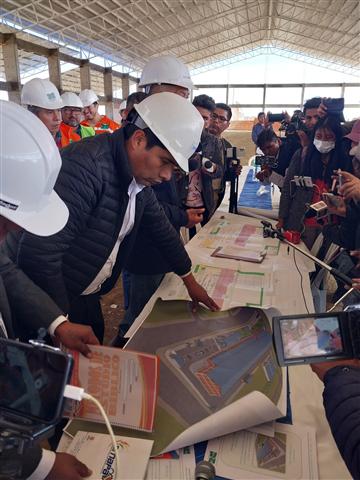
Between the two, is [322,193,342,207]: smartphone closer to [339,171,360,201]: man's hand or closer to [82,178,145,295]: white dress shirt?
[339,171,360,201]: man's hand

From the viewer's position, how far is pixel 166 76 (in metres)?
1.89

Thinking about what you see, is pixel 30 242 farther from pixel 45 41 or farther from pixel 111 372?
pixel 45 41

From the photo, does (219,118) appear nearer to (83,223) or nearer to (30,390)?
(83,223)

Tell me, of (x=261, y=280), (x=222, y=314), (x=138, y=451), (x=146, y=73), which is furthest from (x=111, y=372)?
(x=146, y=73)

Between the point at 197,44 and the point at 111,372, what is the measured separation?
17.2 metres

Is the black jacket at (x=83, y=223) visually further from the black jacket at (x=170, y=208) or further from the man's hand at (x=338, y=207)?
the man's hand at (x=338, y=207)

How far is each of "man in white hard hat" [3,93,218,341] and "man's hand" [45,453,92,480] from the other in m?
0.52

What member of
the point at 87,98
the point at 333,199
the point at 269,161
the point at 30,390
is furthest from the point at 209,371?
the point at 87,98

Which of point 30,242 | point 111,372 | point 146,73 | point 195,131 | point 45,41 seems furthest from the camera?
point 45,41

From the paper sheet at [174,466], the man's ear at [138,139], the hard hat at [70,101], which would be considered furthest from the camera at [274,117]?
the paper sheet at [174,466]

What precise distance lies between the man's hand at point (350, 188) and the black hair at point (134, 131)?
3.11 ft

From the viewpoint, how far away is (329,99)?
2.41 meters

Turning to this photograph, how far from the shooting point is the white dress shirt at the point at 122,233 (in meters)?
1.27

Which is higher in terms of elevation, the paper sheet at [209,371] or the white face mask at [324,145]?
the white face mask at [324,145]
